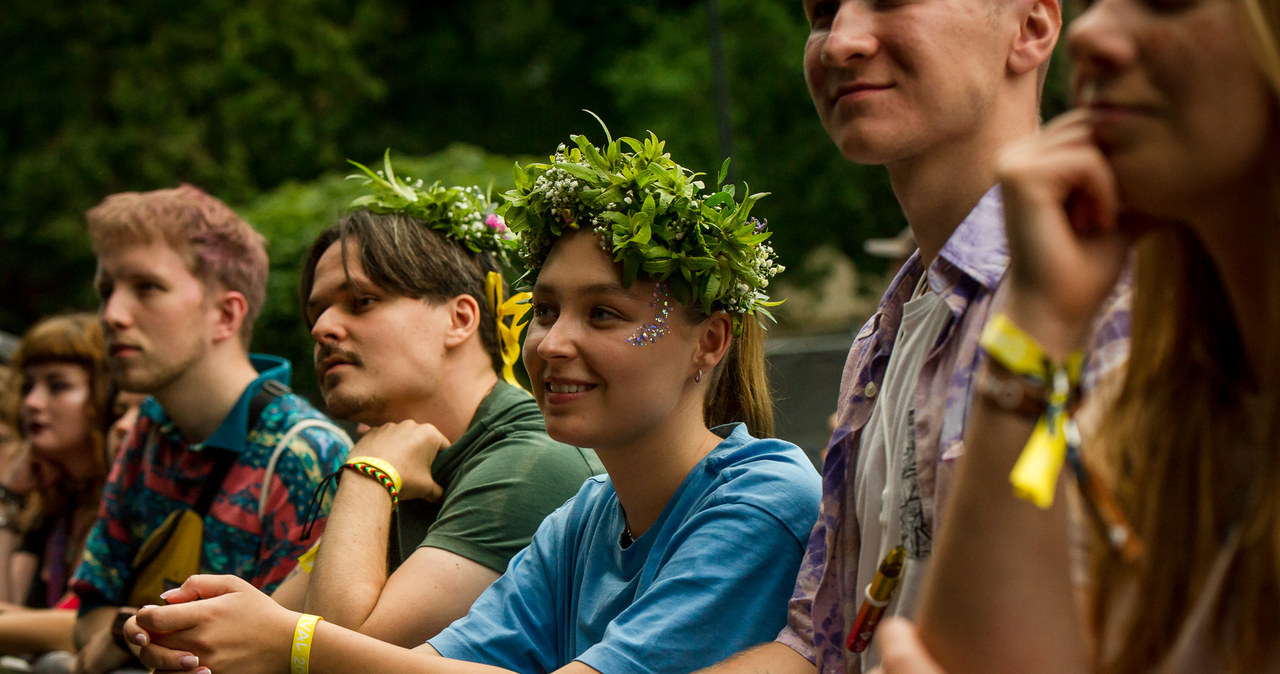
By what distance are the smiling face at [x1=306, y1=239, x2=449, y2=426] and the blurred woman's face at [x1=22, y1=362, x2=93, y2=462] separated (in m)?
2.60

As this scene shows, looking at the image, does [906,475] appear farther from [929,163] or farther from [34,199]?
[34,199]

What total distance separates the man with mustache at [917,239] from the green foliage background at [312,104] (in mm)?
14867

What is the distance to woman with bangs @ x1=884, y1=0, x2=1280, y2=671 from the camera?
1.33m

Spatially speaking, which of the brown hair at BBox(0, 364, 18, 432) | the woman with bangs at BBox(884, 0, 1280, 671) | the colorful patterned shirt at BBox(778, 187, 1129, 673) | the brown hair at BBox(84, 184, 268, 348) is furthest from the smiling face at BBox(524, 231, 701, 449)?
the brown hair at BBox(0, 364, 18, 432)

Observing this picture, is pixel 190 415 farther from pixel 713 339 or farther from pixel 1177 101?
pixel 1177 101

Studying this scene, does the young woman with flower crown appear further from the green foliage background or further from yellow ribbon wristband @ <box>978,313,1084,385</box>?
the green foliage background

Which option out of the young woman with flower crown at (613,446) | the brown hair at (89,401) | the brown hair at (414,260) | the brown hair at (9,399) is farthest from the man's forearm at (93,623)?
the brown hair at (9,399)

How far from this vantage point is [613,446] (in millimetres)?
2906

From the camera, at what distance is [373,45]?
2131 centimetres

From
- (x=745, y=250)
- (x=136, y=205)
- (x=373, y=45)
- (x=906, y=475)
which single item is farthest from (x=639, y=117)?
(x=906, y=475)

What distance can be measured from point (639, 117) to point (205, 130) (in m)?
6.44

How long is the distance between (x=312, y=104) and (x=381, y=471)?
1698cm

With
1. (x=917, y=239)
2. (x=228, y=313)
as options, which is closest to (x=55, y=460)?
(x=228, y=313)

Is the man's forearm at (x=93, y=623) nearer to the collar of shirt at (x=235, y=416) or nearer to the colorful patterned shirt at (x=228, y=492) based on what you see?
the colorful patterned shirt at (x=228, y=492)
